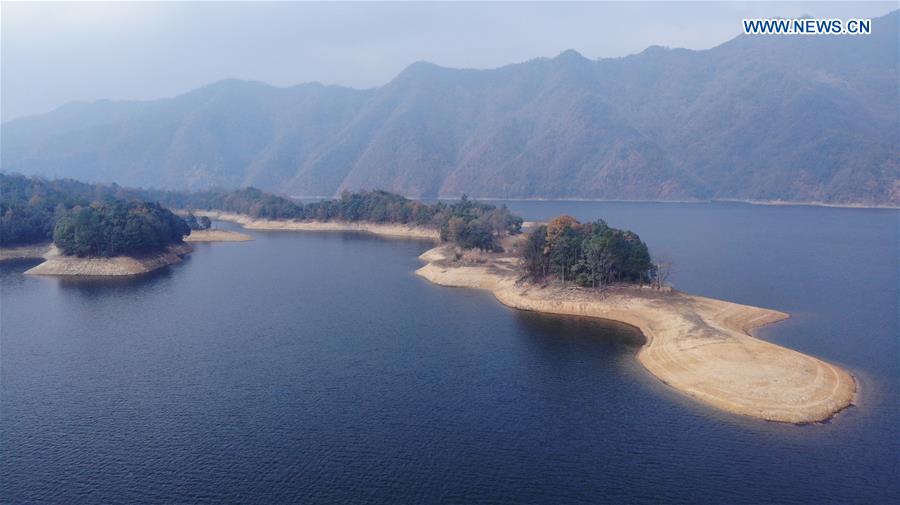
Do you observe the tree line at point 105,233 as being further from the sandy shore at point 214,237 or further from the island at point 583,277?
the sandy shore at point 214,237

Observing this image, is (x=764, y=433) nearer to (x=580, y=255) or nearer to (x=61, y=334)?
(x=580, y=255)

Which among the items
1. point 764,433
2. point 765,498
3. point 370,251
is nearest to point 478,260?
point 370,251

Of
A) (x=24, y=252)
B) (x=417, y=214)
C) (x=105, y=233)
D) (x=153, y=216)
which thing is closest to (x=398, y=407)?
(x=105, y=233)

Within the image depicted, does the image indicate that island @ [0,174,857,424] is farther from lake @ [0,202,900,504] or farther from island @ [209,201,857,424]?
lake @ [0,202,900,504]

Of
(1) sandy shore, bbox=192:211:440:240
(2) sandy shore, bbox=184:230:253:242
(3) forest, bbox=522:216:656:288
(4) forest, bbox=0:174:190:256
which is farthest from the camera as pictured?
(1) sandy shore, bbox=192:211:440:240

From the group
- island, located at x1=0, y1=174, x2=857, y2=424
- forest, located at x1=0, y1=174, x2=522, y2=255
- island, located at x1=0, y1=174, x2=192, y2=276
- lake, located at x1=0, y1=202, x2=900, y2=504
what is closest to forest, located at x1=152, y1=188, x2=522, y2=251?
forest, located at x1=0, y1=174, x2=522, y2=255

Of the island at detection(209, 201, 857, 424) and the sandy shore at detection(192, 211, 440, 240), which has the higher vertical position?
the sandy shore at detection(192, 211, 440, 240)
